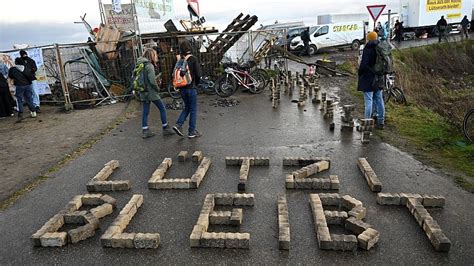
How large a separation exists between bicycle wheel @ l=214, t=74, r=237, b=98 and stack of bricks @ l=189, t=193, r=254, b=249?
24.3 feet

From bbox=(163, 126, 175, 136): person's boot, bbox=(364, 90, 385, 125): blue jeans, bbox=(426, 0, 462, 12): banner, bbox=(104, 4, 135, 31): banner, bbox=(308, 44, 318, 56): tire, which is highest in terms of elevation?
bbox=(426, 0, 462, 12): banner

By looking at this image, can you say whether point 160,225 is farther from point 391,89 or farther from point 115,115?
point 391,89

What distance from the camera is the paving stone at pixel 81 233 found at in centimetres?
365

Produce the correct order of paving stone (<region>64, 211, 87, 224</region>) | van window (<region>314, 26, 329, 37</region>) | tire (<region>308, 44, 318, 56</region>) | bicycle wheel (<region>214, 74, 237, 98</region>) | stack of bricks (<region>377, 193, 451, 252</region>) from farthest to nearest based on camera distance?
1. van window (<region>314, 26, 329, 37</region>)
2. tire (<region>308, 44, 318, 56</region>)
3. bicycle wheel (<region>214, 74, 237, 98</region>)
4. paving stone (<region>64, 211, 87, 224</region>)
5. stack of bricks (<region>377, 193, 451, 252</region>)

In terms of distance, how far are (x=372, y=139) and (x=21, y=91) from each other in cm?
982

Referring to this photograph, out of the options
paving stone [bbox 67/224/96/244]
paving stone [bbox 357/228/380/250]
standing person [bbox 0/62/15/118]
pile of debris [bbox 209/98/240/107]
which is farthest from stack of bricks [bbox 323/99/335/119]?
standing person [bbox 0/62/15/118]

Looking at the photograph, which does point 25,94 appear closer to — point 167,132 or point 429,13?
point 167,132

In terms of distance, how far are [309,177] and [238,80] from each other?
7055 millimetres

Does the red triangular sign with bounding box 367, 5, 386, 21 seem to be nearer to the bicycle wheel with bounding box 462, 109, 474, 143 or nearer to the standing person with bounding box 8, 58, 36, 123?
the bicycle wheel with bounding box 462, 109, 474, 143

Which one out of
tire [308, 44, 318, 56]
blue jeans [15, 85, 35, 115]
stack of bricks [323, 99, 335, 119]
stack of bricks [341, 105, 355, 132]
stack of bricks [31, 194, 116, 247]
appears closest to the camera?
stack of bricks [31, 194, 116, 247]

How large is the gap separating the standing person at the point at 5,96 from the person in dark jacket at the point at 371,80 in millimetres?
10161

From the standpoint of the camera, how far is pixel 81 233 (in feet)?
12.1

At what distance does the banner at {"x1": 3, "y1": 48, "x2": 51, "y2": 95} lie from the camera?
36.3 ft

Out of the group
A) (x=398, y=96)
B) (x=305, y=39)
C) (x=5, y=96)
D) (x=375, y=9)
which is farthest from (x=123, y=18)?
(x=305, y=39)
